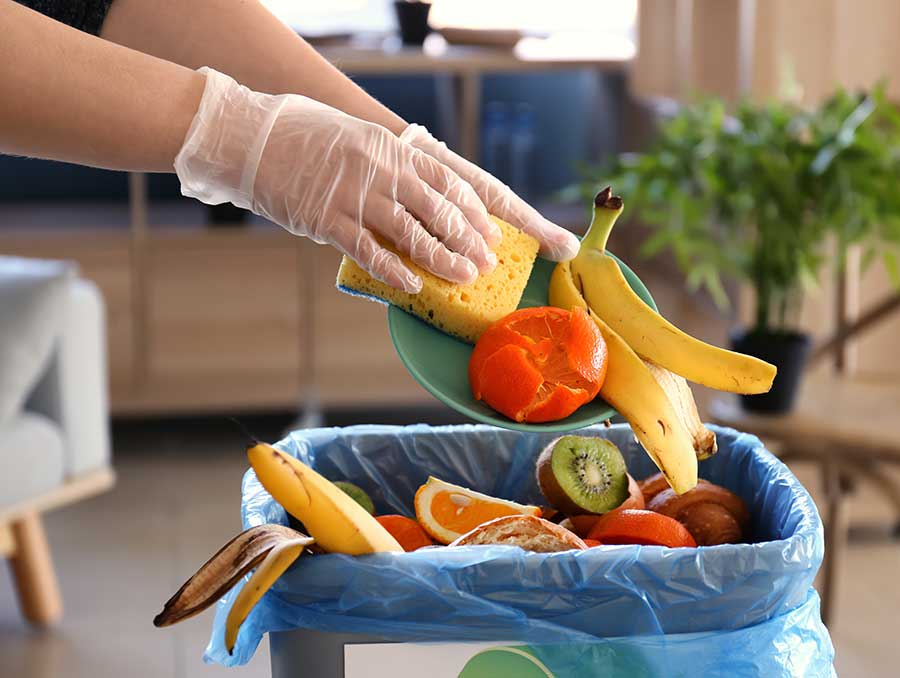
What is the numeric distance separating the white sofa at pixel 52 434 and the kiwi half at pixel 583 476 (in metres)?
1.65

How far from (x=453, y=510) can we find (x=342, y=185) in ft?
0.95

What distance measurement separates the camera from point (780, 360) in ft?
7.93

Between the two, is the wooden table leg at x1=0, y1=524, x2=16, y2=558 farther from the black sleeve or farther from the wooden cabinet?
the black sleeve

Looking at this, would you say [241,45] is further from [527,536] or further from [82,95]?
[527,536]

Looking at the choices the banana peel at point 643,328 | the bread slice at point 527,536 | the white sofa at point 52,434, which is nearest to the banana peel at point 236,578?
the bread slice at point 527,536

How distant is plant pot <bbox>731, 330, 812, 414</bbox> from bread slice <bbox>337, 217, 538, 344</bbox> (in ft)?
4.69

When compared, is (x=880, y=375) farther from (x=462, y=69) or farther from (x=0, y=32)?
(x=0, y=32)

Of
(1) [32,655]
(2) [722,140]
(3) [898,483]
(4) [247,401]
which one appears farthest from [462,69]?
(1) [32,655]

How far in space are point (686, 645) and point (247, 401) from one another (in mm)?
2868

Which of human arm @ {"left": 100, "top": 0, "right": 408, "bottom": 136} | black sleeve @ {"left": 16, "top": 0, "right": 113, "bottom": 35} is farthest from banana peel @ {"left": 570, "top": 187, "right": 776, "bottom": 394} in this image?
black sleeve @ {"left": 16, "top": 0, "right": 113, "bottom": 35}

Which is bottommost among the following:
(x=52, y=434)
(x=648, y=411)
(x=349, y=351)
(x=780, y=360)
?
(x=349, y=351)

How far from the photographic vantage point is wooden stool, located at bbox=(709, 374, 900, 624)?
2314 mm

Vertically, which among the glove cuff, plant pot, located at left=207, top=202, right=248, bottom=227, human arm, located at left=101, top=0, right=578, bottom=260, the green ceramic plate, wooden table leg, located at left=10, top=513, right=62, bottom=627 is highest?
human arm, located at left=101, top=0, right=578, bottom=260

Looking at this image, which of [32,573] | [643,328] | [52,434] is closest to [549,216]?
[52,434]
